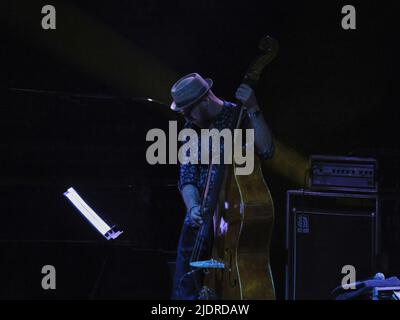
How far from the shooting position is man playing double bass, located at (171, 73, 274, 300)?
3.97 m

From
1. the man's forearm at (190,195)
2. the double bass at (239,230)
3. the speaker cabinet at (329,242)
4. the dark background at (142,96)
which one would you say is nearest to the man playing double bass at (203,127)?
the man's forearm at (190,195)

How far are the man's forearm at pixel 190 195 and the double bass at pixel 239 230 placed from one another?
19 cm

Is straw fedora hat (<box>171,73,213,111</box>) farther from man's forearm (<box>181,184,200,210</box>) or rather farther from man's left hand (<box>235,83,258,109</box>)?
man's forearm (<box>181,184,200,210</box>)

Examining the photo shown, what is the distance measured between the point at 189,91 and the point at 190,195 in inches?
24.2

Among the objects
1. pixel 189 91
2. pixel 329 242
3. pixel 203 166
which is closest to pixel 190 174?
pixel 203 166

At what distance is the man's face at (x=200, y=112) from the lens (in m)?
4.09

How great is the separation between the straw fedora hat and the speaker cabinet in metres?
1.12

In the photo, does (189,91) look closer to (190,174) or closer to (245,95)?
(245,95)

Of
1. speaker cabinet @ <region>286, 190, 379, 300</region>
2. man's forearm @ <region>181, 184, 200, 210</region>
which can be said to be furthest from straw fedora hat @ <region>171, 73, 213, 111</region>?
speaker cabinet @ <region>286, 190, 379, 300</region>

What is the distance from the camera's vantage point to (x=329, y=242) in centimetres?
462

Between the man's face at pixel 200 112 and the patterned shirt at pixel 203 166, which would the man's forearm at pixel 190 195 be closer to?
the patterned shirt at pixel 203 166

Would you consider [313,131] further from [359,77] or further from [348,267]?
[348,267]

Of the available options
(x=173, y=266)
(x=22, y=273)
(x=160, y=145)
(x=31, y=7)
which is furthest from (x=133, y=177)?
(x=31, y=7)
